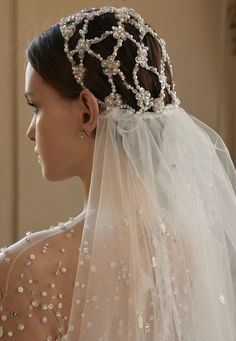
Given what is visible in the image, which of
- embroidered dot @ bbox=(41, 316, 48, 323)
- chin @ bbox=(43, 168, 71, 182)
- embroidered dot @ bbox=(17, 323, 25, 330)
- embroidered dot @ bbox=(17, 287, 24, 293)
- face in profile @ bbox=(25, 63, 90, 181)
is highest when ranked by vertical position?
face in profile @ bbox=(25, 63, 90, 181)

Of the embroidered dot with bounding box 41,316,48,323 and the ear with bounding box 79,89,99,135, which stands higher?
the ear with bounding box 79,89,99,135

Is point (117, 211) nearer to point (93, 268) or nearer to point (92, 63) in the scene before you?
point (93, 268)

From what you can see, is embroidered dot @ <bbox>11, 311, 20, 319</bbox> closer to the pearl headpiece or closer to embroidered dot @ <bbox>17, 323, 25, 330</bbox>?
embroidered dot @ <bbox>17, 323, 25, 330</bbox>

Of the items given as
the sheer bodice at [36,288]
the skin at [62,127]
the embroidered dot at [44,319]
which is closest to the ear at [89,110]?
the skin at [62,127]

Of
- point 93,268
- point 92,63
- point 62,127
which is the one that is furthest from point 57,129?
point 93,268

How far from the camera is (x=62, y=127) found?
40.4 inches

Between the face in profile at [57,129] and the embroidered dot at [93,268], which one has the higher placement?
the face in profile at [57,129]

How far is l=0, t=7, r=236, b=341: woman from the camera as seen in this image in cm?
95

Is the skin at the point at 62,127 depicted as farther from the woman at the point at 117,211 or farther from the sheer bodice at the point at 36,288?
the sheer bodice at the point at 36,288

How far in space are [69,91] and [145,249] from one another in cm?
27

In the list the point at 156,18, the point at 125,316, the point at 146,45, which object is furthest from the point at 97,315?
the point at 156,18

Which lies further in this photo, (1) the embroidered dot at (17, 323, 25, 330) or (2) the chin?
(2) the chin

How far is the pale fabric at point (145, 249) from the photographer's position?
3.13ft

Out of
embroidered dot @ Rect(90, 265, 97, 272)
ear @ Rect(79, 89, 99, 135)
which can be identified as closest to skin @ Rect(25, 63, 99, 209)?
ear @ Rect(79, 89, 99, 135)
